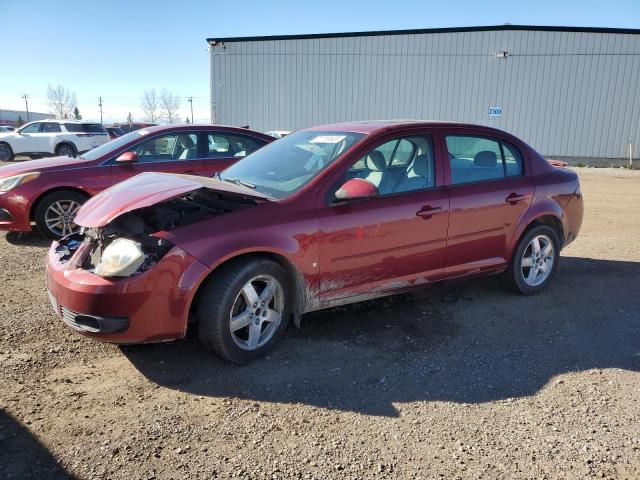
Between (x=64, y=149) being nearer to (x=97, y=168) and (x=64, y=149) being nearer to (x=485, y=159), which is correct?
(x=97, y=168)

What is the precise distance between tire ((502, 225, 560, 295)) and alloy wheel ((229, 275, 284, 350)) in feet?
8.15

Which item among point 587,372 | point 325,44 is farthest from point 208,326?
point 325,44

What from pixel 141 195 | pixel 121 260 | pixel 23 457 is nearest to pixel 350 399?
pixel 121 260

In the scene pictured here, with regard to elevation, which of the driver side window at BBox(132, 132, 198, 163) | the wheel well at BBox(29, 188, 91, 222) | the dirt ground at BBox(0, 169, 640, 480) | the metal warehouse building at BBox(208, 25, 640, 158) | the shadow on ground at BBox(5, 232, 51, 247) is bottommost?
the dirt ground at BBox(0, 169, 640, 480)

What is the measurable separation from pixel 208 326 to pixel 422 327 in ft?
6.01

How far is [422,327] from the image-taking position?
424 centimetres

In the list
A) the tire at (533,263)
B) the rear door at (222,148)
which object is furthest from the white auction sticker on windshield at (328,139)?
the rear door at (222,148)

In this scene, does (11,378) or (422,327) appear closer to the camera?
(11,378)

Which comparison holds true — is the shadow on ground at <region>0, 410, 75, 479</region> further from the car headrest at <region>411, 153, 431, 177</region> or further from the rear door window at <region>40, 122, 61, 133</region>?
the rear door window at <region>40, 122, 61, 133</region>

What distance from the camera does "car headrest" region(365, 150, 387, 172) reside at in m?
4.07

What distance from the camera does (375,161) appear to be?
414 cm

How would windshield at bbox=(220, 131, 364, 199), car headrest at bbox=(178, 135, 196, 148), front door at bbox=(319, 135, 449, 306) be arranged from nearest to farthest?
1. front door at bbox=(319, 135, 449, 306)
2. windshield at bbox=(220, 131, 364, 199)
3. car headrest at bbox=(178, 135, 196, 148)

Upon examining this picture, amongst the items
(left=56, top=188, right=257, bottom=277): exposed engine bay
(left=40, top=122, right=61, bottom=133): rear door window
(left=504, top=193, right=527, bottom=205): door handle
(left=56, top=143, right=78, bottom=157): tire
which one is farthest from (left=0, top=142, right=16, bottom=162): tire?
(left=504, top=193, right=527, bottom=205): door handle

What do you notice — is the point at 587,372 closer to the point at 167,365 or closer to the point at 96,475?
the point at 167,365
